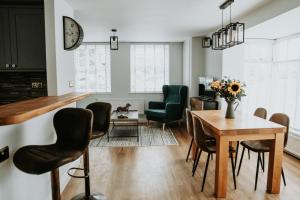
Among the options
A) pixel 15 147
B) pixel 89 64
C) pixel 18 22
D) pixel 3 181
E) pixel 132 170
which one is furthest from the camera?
pixel 89 64

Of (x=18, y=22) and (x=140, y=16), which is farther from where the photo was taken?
(x=140, y=16)

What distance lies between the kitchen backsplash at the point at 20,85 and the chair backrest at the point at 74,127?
180 centimetres

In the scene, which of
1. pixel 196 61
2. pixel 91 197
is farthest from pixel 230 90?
pixel 196 61

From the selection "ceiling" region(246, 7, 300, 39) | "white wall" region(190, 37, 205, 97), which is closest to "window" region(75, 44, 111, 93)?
"white wall" region(190, 37, 205, 97)

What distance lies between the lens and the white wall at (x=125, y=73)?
263 inches

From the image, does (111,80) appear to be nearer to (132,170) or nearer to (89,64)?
(89,64)

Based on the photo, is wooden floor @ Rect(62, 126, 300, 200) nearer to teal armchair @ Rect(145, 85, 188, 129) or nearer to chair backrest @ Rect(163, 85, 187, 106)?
teal armchair @ Rect(145, 85, 188, 129)

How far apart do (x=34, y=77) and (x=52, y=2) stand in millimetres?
1304

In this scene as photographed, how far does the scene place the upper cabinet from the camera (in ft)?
9.91

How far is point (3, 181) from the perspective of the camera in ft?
5.04

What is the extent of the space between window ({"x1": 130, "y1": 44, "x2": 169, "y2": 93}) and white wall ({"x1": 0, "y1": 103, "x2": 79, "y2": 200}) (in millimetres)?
4551

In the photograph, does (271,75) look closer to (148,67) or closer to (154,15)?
(154,15)

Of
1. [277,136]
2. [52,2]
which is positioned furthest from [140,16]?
[277,136]

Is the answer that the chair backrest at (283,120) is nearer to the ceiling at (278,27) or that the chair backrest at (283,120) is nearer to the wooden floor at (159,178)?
the wooden floor at (159,178)
